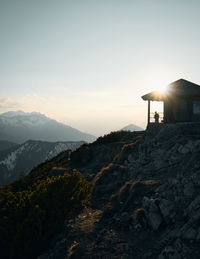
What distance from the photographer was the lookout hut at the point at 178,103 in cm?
1942

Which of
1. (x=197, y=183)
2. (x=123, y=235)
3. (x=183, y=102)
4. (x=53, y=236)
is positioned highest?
(x=183, y=102)

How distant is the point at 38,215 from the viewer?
6875 mm

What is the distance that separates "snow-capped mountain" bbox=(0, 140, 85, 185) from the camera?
13768cm

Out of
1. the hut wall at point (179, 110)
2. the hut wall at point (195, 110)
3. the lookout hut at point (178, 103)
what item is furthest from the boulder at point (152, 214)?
the hut wall at point (195, 110)

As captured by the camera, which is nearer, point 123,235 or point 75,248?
point 75,248

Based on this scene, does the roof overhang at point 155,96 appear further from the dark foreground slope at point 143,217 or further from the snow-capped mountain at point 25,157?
the snow-capped mountain at point 25,157

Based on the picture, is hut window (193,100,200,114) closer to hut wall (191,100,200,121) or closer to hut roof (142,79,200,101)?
hut wall (191,100,200,121)

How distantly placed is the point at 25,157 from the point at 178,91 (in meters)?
156

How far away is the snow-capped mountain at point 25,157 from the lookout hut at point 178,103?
13144cm

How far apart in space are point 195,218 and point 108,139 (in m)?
16.5

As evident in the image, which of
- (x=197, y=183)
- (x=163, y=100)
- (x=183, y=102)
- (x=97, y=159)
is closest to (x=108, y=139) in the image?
(x=97, y=159)

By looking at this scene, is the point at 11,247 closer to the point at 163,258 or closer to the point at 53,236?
the point at 53,236

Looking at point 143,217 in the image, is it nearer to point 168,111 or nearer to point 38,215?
point 38,215

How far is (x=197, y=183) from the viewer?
7.40 metres
